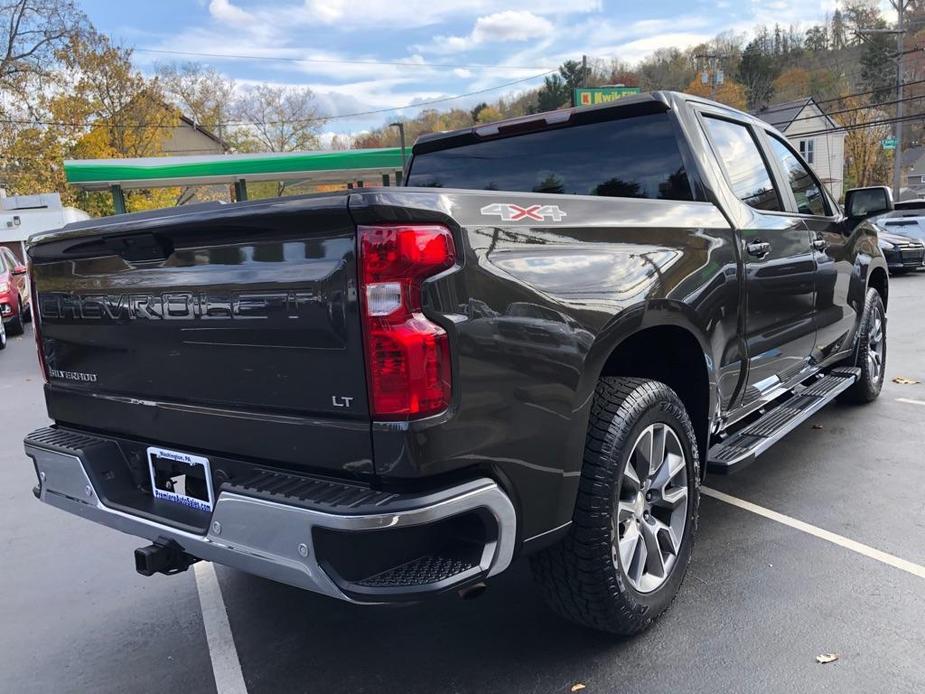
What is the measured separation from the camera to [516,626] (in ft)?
9.58

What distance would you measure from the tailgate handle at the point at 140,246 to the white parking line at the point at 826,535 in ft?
10.5

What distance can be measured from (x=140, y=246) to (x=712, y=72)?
5567 centimetres

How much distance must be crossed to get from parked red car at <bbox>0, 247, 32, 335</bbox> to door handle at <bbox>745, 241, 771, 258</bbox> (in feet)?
41.5

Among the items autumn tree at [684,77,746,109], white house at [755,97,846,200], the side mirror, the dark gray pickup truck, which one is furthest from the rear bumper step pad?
autumn tree at [684,77,746,109]

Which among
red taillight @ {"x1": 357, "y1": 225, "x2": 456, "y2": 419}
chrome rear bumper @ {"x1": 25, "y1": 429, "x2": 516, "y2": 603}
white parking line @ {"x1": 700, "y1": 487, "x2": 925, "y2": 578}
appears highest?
red taillight @ {"x1": 357, "y1": 225, "x2": 456, "y2": 419}

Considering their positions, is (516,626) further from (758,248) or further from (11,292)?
(11,292)

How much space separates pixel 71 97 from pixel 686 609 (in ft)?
129

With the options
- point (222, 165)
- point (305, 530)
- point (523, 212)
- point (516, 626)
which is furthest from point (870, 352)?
point (222, 165)

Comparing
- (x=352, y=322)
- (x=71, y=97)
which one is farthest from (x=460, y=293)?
(x=71, y=97)

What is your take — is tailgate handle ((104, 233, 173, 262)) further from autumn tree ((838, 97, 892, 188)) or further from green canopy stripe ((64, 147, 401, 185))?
autumn tree ((838, 97, 892, 188))

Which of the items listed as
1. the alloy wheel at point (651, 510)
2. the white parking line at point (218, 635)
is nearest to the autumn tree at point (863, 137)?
the alloy wheel at point (651, 510)

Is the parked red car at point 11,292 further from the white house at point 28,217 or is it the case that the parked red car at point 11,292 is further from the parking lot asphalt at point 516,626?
the white house at point 28,217

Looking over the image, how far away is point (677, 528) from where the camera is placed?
2947mm

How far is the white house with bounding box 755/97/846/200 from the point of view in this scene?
162 ft
